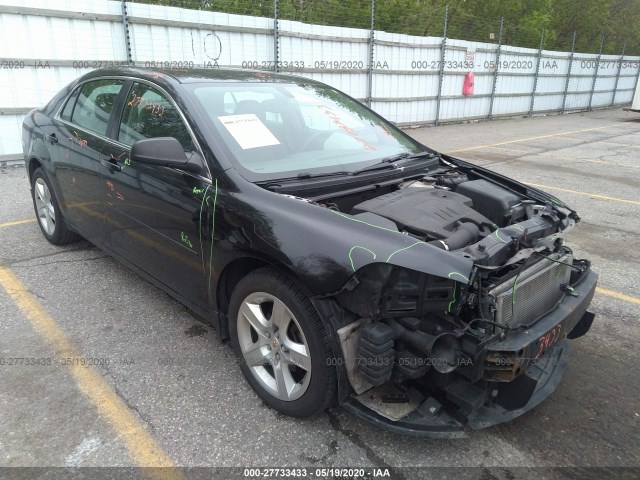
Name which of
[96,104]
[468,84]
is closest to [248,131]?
[96,104]

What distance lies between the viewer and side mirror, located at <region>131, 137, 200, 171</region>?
2660 mm

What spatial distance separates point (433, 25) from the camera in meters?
22.1

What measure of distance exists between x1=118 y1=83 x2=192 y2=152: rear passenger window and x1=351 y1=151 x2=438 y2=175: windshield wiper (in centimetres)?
111

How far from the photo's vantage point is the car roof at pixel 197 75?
3186 millimetres

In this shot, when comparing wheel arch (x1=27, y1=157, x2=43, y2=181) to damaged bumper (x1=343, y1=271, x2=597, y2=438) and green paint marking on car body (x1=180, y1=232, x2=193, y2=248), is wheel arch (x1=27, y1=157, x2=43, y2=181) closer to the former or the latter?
green paint marking on car body (x1=180, y1=232, x2=193, y2=248)

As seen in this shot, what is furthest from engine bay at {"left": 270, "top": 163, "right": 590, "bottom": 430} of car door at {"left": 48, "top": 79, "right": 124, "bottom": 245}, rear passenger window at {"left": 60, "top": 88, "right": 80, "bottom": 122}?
rear passenger window at {"left": 60, "top": 88, "right": 80, "bottom": 122}

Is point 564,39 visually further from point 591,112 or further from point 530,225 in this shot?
point 530,225

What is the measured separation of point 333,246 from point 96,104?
9.07 ft

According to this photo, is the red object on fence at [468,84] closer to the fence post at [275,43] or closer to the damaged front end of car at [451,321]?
the fence post at [275,43]

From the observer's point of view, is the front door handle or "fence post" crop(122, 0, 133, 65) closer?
the front door handle

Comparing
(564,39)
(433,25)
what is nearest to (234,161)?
(433,25)

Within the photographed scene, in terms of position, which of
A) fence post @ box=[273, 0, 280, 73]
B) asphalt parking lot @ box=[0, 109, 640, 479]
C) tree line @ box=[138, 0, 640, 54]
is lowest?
asphalt parking lot @ box=[0, 109, 640, 479]

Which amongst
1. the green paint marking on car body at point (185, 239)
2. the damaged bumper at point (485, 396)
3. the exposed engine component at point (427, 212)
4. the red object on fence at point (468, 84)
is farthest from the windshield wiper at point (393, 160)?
the red object on fence at point (468, 84)

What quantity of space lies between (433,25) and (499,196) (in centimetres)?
2175
